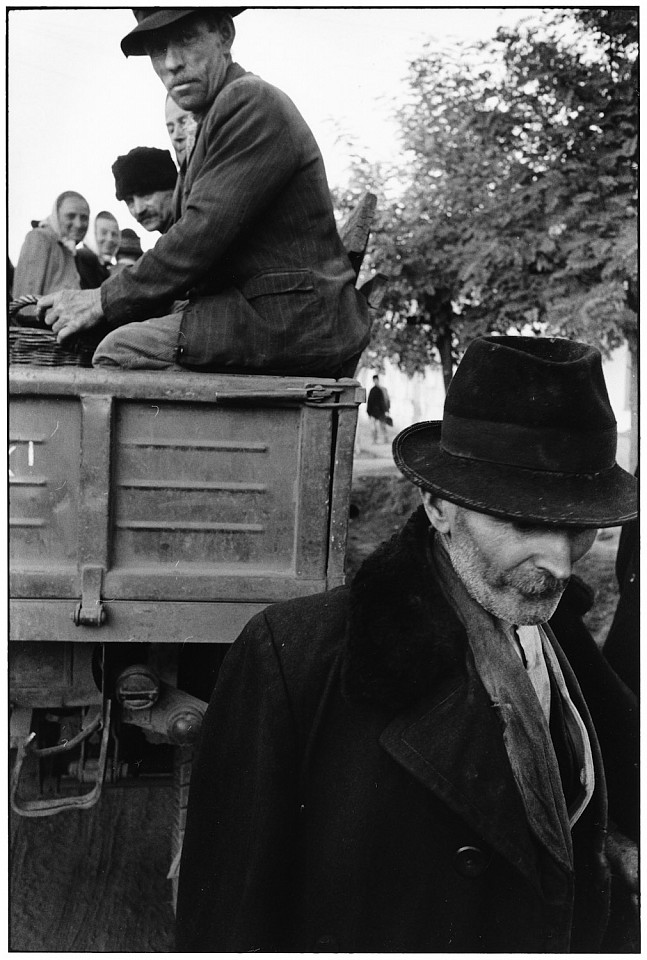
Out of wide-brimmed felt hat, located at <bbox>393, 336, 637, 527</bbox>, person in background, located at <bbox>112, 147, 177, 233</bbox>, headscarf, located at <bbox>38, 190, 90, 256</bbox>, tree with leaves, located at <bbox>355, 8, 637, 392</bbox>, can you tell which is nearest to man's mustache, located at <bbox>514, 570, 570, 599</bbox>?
wide-brimmed felt hat, located at <bbox>393, 336, 637, 527</bbox>

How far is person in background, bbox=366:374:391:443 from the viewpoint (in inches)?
218

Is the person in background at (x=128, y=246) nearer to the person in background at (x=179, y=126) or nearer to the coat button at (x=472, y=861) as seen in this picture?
the person in background at (x=179, y=126)

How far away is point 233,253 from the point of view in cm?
267

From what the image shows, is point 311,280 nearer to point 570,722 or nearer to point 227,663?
point 227,663

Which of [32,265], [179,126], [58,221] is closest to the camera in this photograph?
[179,126]

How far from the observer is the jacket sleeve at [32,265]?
4.21m

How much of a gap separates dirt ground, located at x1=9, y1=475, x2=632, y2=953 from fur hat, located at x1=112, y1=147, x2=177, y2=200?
173 centimetres

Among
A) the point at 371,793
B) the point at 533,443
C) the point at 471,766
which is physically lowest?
the point at 371,793

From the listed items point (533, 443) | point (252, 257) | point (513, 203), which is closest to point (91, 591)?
point (252, 257)

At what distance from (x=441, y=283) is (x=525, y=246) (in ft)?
3.39

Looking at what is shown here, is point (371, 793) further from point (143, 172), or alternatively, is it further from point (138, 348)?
point (143, 172)

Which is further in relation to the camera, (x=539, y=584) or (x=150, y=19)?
(x=150, y=19)

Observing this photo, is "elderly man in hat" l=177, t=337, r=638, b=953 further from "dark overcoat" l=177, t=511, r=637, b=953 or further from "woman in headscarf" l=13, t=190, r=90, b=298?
"woman in headscarf" l=13, t=190, r=90, b=298

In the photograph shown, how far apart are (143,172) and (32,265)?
3.77 feet
